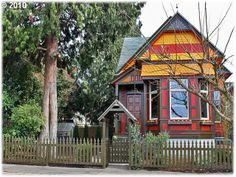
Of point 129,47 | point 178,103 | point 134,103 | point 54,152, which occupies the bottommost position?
point 54,152

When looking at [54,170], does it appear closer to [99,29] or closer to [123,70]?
[99,29]

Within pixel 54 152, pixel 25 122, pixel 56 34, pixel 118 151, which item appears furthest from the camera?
pixel 25 122

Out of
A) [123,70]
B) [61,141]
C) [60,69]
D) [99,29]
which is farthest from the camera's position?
[123,70]

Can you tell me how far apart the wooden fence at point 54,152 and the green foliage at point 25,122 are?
1148 mm

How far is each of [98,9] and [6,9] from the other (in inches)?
170

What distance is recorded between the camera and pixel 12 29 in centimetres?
1501

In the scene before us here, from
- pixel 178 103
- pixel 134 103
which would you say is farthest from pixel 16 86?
pixel 178 103

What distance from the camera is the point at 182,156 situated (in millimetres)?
13477

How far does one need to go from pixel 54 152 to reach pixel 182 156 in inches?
219

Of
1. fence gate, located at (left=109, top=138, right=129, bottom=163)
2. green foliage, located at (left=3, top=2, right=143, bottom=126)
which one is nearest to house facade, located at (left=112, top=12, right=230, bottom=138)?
green foliage, located at (left=3, top=2, right=143, bottom=126)

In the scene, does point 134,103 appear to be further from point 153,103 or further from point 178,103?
point 178,103

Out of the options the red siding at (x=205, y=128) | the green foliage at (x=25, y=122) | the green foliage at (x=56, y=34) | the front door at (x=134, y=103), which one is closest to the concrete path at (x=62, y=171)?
the green foliage at (x=25, y=122)

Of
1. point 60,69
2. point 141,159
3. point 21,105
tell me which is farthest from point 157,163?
point 60,69

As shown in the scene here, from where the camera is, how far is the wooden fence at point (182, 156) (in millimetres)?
13047
